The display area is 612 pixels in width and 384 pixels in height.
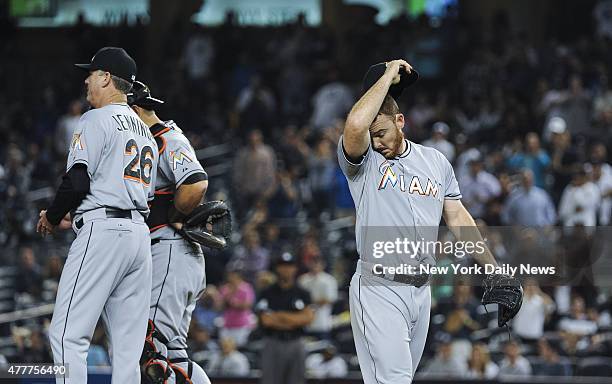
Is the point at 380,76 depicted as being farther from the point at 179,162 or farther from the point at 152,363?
the point at 152,363

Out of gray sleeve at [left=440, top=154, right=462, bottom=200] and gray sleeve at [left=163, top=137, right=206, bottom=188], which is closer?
gray sleeve at [left=440, top=154, right=462, bottom=200]

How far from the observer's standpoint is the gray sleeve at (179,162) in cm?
727

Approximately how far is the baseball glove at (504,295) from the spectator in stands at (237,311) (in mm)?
6792

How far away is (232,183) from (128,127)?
31.4 feet

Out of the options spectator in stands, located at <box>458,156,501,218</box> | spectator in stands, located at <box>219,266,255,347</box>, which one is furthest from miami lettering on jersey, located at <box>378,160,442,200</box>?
spectator in stands, located at <box>458,156,501,218</box>

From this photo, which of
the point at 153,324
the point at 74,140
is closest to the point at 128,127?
the point at 74,140

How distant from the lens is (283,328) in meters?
11.2

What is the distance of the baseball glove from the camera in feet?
21.2

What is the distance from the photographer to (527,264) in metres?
12.3

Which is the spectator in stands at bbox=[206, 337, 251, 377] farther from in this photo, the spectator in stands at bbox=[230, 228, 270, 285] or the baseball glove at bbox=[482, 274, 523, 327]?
the baseball glove at bbox=[482, 274, 523, 327]

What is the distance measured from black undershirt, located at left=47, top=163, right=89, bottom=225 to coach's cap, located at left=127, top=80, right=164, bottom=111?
2.73 feet

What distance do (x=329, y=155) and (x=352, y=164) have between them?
933 centimetres

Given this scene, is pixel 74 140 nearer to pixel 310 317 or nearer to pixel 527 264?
pixel 310 317

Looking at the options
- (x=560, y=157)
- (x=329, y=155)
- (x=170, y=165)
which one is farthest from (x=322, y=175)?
(x=170, y=165)
